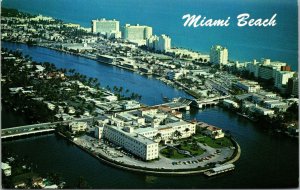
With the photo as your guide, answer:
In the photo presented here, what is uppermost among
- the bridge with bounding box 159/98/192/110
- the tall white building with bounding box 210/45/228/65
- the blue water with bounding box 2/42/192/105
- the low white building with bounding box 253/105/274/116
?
the tall white building with bounding box 210/45/228/65

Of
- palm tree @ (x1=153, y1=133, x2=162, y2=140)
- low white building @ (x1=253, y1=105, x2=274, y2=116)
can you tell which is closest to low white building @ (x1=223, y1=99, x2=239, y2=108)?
low white building @ (x1=253, y1=105, x2=274, y2=116)

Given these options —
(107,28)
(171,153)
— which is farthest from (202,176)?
(107,28)

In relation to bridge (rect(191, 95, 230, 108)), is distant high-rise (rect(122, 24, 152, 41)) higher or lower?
higher

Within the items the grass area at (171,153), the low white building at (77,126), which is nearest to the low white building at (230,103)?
the grass area at (171,153)

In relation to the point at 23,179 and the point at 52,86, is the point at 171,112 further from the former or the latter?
the point at 23,179

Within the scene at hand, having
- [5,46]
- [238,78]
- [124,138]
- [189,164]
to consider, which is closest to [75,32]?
[5,46]

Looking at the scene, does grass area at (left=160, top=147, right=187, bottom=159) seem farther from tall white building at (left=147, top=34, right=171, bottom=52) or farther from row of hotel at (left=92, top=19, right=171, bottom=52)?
tall white building at (left=147, top=34, right=171, bottom=52)

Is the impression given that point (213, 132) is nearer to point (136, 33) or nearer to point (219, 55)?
point (219, 55)
